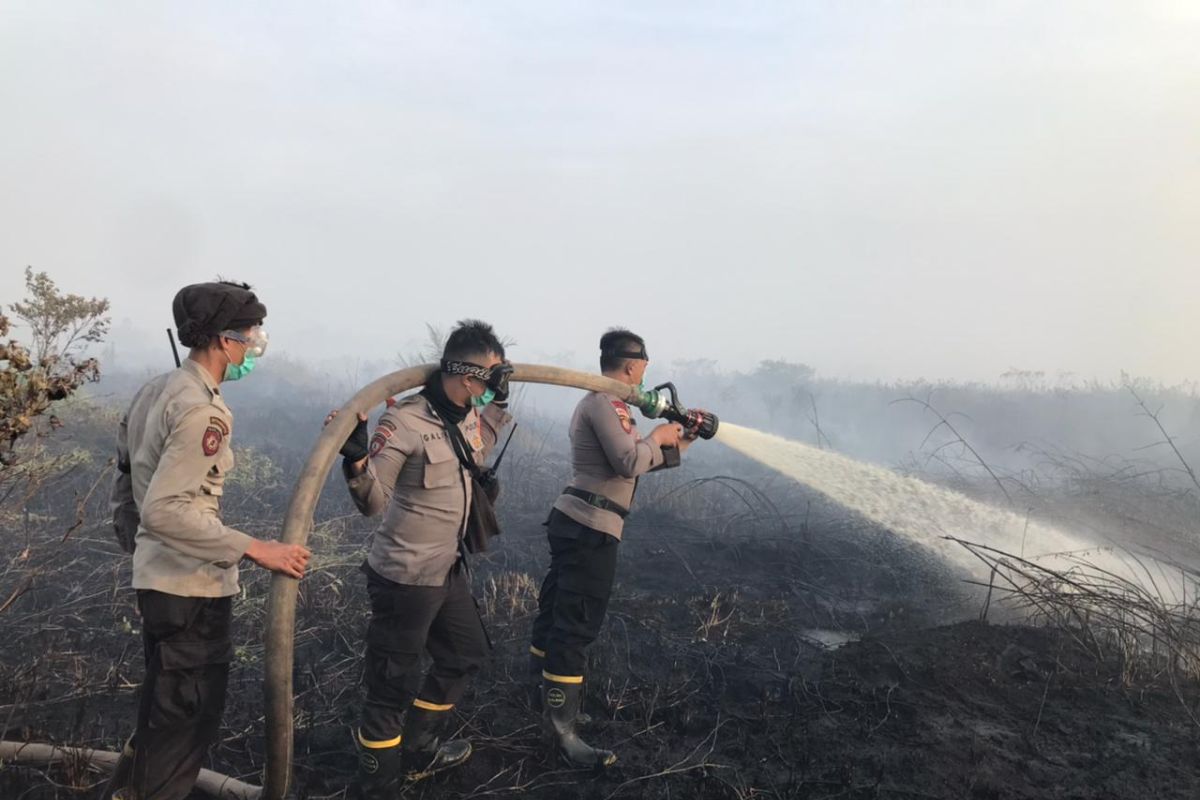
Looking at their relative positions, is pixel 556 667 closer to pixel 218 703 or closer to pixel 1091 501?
pixel 218 703

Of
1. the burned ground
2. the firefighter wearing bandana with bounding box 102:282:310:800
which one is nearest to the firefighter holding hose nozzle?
the burned ground

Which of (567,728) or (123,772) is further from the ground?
(123,772)

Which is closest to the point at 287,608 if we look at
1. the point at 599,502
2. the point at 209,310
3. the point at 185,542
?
the point at 185,542

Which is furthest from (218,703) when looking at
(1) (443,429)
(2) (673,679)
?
(2) (673,679)

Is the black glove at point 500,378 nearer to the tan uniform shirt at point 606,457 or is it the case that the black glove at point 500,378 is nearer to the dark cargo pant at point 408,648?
the tan uniform shirt at point 606,457

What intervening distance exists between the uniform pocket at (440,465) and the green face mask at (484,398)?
265 mm

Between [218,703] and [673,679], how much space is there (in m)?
3.28

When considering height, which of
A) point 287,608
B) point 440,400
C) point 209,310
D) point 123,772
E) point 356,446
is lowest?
point 123,772

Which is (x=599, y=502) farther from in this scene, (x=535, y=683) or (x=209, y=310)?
(x=209, y=310)

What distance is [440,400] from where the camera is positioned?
138 inches

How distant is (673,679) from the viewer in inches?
203

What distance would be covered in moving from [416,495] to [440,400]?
493 millimetres

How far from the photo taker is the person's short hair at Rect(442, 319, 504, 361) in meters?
3.46

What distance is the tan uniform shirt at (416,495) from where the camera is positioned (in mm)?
3273
